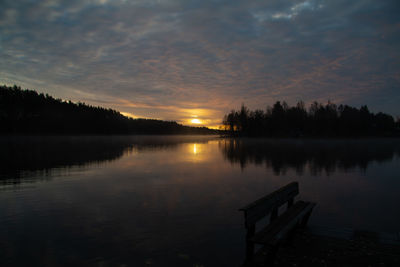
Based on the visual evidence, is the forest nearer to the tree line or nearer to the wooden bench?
the tree line

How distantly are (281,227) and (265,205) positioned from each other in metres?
0.70

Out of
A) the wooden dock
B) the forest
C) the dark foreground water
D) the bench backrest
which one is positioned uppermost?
the forest

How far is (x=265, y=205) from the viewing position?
6145mm

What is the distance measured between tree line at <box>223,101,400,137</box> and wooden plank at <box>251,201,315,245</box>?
494 ft

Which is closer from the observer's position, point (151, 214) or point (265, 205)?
point (265, 205)

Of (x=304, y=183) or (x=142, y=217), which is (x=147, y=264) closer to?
(x=142, y=217)

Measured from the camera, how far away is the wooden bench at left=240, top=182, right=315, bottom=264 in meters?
5.38

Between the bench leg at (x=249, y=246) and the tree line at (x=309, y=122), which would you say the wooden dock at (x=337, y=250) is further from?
the tree line at (x=309, y=122)

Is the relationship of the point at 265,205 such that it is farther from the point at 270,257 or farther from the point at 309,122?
the point at 309,122

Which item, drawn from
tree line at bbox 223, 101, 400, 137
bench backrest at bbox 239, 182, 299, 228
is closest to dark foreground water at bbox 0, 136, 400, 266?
bench backrest at bbox 239, 182, 299, 228

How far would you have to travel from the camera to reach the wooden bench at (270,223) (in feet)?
17.7

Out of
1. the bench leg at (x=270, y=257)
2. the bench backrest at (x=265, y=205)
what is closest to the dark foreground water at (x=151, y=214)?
the bench leg at (x=270, y=257)

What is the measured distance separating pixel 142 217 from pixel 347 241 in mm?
7478

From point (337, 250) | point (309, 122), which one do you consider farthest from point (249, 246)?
point (309, 122)
